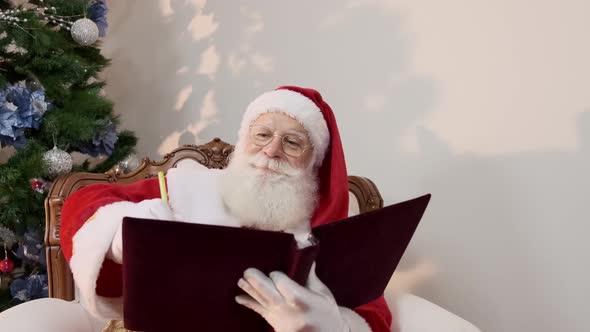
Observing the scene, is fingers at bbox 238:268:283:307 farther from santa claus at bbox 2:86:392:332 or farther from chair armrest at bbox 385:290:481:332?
chair armrest at bbox 385:290:481:332

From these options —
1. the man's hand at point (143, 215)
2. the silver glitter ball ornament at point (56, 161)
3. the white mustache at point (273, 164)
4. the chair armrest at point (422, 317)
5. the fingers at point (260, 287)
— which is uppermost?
the silver glitter ball ornament at point (56, 161)

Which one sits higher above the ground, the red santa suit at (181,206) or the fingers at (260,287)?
the red santa suit at (181,206)

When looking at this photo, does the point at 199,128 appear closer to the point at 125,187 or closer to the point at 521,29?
the point at 125,187

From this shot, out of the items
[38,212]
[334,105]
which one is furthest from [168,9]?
[38,212]

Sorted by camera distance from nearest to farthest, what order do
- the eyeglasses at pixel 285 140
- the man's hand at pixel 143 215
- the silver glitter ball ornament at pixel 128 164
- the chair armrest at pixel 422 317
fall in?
the man's hand at pixel 143 215 < the chair armrest at pixel 422 317 < the eyeglasses at pixel 285 140 < the silver glitter ball ornament at pixel 128 164

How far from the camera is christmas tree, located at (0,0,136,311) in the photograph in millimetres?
1301

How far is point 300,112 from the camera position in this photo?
3.85ft

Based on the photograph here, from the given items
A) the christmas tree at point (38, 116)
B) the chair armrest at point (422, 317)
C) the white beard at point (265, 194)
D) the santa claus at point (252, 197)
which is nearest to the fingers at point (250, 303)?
the santa claus at point (252, 197)

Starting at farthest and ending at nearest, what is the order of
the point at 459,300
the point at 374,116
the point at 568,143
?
the point at 374,116, the point at 459,300, the point at 568,143

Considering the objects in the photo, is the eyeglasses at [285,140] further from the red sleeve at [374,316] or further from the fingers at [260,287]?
the fingers at [260,287]

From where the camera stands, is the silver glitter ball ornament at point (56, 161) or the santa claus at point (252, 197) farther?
the silver glitter ball ornament at point (56, 161)

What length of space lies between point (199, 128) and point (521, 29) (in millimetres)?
1222

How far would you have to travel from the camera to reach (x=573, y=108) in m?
1.22

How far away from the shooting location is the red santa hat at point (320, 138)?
45.6 inches
